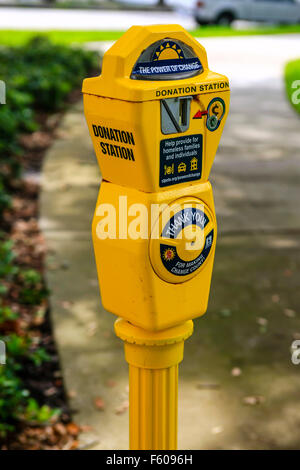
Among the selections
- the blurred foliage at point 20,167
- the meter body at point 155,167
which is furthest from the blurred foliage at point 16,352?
the meter body at point 155,167

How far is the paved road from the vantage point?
70.4 ft

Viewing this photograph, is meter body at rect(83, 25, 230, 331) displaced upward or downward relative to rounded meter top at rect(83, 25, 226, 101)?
downward

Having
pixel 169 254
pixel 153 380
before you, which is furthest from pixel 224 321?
pixel 169 254

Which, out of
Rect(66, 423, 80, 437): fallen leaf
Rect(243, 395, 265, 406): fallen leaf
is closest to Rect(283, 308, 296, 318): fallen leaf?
Rect(243, 395, 265, 406): fallen leaf

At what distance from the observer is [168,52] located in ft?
6.00

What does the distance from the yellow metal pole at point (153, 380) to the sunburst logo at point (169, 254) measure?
9.7 inches

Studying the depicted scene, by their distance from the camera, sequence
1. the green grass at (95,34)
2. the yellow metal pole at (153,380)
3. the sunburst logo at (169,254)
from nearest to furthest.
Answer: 1. the sunburst logo at (169,254)
2. the yellow metal pole at (153,380)
3. the green grass at (95,34)

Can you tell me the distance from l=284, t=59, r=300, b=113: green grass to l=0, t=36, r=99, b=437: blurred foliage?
9.81 ft

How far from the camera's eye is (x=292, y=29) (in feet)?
68.4

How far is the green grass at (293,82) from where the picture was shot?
9.55 m

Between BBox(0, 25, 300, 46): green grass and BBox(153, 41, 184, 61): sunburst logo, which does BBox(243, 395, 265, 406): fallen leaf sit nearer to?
BBox(153, 41, 184, 61): sunburst logo

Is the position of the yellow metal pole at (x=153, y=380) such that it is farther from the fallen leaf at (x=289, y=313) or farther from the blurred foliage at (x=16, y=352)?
the fallen leaf at (x=289, y=313)

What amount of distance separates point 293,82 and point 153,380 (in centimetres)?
946

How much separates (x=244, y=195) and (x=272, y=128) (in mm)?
2573
